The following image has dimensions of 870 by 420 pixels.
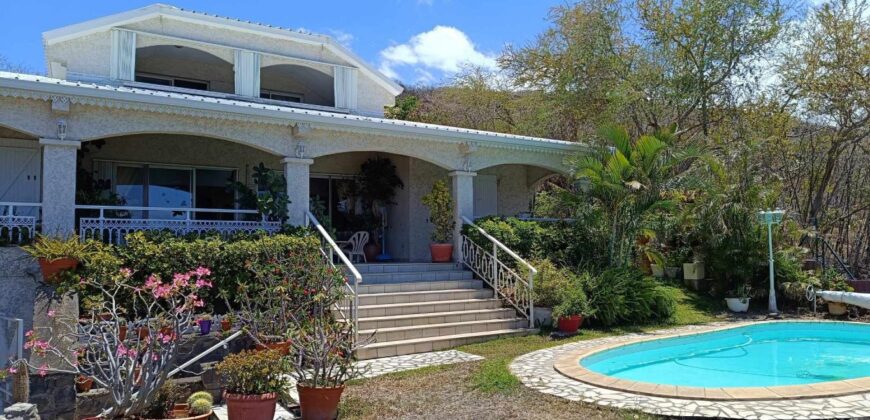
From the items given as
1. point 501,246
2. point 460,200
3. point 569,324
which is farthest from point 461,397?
point 460,200

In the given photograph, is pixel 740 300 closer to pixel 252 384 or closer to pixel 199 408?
pixel 252 384

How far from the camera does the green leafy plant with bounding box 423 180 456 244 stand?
554 inches

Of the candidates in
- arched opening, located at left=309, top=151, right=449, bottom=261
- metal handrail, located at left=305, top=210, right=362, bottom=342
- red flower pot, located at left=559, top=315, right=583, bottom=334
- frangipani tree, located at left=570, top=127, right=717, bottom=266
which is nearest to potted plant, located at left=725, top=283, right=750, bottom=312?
frangipani tree, located at left=570, top=127, right=717, bottom=266

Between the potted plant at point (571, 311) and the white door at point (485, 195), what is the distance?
5867 mm

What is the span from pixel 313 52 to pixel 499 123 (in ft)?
45.4

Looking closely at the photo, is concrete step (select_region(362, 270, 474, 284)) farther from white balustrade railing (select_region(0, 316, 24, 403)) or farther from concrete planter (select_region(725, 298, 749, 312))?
concrete planter (select_region(725, 298, 749, 312))

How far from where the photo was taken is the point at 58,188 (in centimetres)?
967

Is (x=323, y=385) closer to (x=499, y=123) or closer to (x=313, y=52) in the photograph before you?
(x=313, y=52)

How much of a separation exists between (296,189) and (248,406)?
6.65m

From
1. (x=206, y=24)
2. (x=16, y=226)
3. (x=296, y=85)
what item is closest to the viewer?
(x=16, y=226)

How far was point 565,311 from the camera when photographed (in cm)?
1149

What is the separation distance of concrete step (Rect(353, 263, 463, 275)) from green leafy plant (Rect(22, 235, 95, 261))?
16.8ft

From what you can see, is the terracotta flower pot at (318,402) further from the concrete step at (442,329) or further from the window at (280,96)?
the window at (280,96)

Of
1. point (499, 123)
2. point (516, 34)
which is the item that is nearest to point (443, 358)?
point (516, 34)
